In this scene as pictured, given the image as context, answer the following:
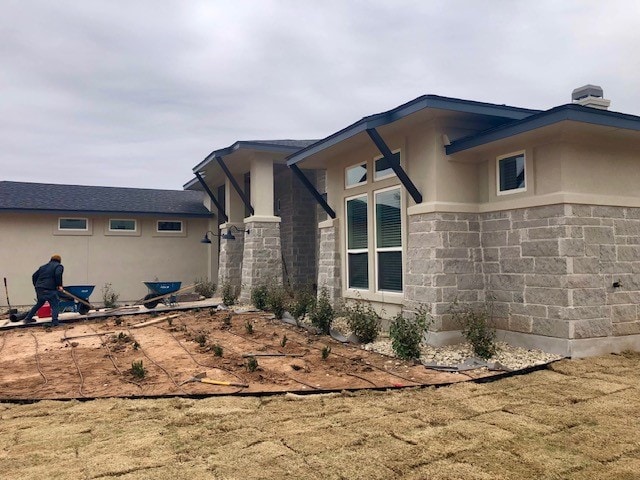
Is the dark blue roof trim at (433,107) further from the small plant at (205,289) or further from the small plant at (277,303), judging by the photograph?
the small plant at (205,289)

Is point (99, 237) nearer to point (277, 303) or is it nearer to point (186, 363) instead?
point (277, 303)

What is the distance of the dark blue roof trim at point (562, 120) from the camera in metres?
5.95

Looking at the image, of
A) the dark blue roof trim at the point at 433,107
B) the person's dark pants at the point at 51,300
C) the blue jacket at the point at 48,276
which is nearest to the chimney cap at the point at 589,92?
the dark blue roof trim at the point at 433,107

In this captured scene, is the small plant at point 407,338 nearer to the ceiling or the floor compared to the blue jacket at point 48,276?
nearer to the floor

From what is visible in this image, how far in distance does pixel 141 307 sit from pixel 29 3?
330 inches

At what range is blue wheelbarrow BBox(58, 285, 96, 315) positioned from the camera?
11.8 meters

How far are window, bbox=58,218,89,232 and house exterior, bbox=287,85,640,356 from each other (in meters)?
11.3

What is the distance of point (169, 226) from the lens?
687 inches

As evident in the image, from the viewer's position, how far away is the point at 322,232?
10953 mm

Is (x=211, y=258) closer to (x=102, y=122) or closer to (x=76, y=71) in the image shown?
(x=76, y=71)

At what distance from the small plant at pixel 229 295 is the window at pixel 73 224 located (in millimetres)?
5863

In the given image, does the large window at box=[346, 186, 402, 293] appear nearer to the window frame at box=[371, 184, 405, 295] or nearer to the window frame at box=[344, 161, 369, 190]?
the window frame at box=[371, 184, 405, 295]

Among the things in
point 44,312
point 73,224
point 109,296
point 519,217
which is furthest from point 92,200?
point 519,217

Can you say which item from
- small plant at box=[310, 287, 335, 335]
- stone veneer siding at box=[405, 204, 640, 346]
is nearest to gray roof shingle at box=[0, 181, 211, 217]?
small plant at box=[310, 287, 335, 335]
